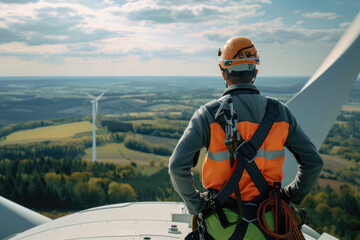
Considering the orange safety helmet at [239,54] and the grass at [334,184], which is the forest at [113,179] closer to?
the grass at [334,184]

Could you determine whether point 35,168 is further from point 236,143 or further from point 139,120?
point 236,143

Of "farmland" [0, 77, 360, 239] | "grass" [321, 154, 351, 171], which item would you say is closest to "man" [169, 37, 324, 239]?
"farmland" [0, 77, 360, 239]

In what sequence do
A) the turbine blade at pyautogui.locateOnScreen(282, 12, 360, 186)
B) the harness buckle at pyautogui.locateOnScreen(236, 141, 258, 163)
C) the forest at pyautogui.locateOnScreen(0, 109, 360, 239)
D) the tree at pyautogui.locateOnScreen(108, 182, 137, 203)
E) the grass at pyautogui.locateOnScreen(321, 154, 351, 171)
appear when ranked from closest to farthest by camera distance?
the harness buckle at pyautogui.locateOnScreen(236, 141, 258, 163) < the turbine blade at pyautogui.locateOnScreen(282, 12, 360, 186) < the forest at pyautogui.locateOnScreen(0, 109, 360, 239) < the tree at pyautogui.locateOnScreen(108, 182, 137, 203) < the grass at pyautogui.locateOnScreen(321, 154, 351, 171)

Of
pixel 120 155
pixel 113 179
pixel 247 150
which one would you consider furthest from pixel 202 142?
pixel 120 155

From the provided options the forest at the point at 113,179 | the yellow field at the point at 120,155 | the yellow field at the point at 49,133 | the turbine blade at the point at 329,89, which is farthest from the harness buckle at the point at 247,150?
the yellow field at the point at 49,133

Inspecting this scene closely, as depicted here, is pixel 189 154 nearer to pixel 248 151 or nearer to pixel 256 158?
pixel 248 151

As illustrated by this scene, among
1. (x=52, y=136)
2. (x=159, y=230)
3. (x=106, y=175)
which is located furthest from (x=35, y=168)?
(x=159, y=230)

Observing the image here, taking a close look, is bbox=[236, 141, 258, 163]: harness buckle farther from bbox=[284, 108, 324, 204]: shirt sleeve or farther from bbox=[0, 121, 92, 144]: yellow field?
bbox=[0, 121, 92, 144]: yellow field
